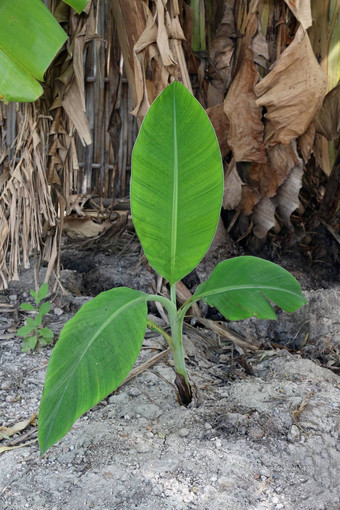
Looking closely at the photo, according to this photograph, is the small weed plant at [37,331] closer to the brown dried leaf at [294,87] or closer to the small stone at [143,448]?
the small stone at [143,448]

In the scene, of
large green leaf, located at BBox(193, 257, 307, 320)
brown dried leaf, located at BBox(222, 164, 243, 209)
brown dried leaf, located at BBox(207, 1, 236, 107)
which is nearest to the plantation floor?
large green leaf, located at BBox(193, 257, 307, 320)

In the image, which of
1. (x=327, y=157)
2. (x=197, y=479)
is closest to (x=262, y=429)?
(x=197, y=479)

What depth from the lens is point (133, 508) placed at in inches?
33.8

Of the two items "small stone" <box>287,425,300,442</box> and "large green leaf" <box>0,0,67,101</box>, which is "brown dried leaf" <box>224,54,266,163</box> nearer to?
"large green leaf" <box>0,0,67,101</box>

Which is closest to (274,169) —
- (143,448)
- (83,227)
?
(83,227)

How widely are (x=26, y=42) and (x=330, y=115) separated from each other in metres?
1.01

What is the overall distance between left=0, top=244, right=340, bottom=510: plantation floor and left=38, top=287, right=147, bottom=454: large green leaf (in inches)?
7.8

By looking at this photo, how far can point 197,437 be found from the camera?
1.03m

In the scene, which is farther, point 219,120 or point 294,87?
point 219,120

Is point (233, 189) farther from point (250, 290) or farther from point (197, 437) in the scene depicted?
point (197, 437)

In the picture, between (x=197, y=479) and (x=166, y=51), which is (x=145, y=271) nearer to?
(x=166, y=51)

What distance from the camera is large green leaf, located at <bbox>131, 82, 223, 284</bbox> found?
944mm

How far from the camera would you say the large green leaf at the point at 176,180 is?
37.2 inches

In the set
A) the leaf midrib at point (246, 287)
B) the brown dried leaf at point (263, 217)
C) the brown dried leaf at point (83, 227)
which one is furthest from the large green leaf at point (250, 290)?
the brown dried leaf at point (83, 227)
